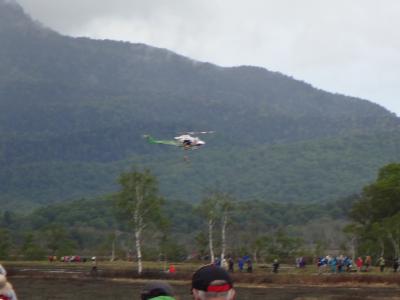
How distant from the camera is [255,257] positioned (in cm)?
7800

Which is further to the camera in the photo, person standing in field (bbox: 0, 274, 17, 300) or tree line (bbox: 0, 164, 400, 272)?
tree line (bbox: 0, 164, 400, 272)

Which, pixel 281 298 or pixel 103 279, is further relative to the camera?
pixel 103 279

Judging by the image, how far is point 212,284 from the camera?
189 inches

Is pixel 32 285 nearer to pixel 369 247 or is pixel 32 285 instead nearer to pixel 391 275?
pixel 391 275

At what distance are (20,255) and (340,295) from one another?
55969mm

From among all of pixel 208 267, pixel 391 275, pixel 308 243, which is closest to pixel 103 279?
pixel 391 275

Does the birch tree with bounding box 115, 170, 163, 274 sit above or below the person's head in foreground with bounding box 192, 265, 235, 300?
above

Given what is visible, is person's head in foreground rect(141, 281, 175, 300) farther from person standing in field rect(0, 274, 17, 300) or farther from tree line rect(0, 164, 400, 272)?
tree line rect(0, 164, 400, 272)

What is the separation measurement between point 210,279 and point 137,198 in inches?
2395

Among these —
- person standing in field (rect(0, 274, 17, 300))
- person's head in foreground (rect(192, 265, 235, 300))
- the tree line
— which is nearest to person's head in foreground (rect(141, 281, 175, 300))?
person standing in field (rect(0, 274, 17, 300))

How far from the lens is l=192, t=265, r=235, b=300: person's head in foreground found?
480cm

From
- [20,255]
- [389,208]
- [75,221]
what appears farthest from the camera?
[75,221]

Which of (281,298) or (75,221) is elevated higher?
(75,221)

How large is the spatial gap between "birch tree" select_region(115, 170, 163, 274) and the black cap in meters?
60.5
